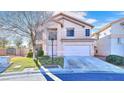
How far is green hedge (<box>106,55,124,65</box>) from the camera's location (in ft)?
→ 17.7

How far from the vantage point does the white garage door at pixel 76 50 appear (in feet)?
18.0

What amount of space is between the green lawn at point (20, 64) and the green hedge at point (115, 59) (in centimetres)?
140

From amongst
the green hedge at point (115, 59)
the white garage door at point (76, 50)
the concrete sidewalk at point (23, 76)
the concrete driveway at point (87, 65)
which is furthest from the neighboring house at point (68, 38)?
the concrete sidewalk at point (23, 76)

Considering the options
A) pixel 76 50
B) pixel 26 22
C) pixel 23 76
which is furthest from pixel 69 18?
pixel 23 76

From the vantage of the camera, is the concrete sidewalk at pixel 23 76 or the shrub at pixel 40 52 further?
the shrub at pixel 40 52

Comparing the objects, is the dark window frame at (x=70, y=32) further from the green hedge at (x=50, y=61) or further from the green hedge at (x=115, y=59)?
the green hedge at (x=115, y=59)

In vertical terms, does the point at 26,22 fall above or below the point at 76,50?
above

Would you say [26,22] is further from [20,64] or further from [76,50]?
[76,50]

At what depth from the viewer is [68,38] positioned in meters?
5.52

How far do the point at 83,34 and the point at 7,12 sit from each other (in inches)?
57.8

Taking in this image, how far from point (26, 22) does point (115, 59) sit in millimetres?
1808

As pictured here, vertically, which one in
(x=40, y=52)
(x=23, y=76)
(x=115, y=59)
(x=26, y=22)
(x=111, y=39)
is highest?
(x=26, y=22)

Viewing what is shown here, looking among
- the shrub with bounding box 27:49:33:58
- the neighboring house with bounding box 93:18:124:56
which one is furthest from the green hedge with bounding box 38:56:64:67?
the neighboring house with bounding box 93:18:124:56
